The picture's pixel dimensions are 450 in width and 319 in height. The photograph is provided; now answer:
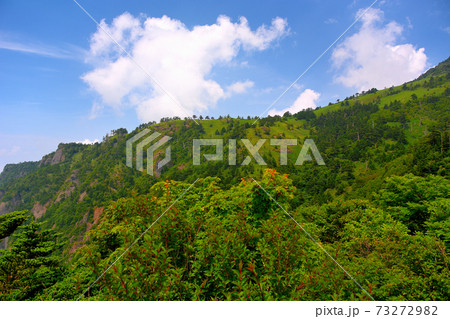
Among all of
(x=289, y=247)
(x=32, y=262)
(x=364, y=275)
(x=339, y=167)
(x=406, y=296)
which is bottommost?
(x=32, y=262)

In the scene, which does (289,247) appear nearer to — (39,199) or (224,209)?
(224,209)

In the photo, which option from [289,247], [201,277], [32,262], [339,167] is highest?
[339,167]

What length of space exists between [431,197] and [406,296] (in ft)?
84.1

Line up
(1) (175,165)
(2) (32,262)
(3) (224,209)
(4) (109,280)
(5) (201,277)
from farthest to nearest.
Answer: (1) (175,165) → (2) (32,262) → (3) (224,209) → (5) (201,277) → (4) (109,280)

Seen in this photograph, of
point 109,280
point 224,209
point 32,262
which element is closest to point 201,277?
point 109,280

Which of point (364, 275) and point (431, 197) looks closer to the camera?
point (364, 275)

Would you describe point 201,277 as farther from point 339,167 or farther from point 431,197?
point 339,167

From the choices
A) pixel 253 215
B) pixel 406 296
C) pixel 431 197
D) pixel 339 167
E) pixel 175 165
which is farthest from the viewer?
pixel 175 165

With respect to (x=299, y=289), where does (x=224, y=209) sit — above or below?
above

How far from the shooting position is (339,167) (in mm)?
118188

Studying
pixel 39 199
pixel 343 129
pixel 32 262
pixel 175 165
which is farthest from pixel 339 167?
pixel 39 199

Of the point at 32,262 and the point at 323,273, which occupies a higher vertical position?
the point at 323,273

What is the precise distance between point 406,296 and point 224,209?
15.3ft

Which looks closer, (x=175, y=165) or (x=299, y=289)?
(x=299, y=289)
